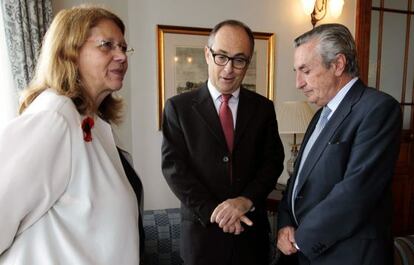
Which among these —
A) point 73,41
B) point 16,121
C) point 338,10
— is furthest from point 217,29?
point 338,10

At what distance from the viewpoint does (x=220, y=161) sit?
4.37 ft

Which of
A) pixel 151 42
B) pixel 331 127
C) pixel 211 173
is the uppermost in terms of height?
pixel 151 42

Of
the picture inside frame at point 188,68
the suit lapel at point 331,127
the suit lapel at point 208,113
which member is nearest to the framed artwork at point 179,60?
the picture inside frame at point 188,68

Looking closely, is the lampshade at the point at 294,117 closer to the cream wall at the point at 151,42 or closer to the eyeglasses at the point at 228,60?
the cream wall at the point at 151,42

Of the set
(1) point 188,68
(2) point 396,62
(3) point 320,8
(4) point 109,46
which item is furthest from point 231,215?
(2) point 396,62

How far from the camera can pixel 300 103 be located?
2.79 m

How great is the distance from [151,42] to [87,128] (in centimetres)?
194

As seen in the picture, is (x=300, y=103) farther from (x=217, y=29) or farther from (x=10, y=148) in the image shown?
(x=10, y=148)

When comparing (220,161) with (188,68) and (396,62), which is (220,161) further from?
(396,62)

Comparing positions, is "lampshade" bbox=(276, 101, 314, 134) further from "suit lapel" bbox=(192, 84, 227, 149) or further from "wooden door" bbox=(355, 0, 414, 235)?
"suit lapel" bbox=(192, 84, 227, 149)

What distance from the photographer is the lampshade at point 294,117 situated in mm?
2699

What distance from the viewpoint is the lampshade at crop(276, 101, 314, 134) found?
106 inches

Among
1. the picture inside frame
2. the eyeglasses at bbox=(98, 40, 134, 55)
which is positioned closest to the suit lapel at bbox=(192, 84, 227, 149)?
the eyeglasses at bbox=(98, 40, 134, 55)

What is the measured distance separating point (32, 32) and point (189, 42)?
1.27 metres
